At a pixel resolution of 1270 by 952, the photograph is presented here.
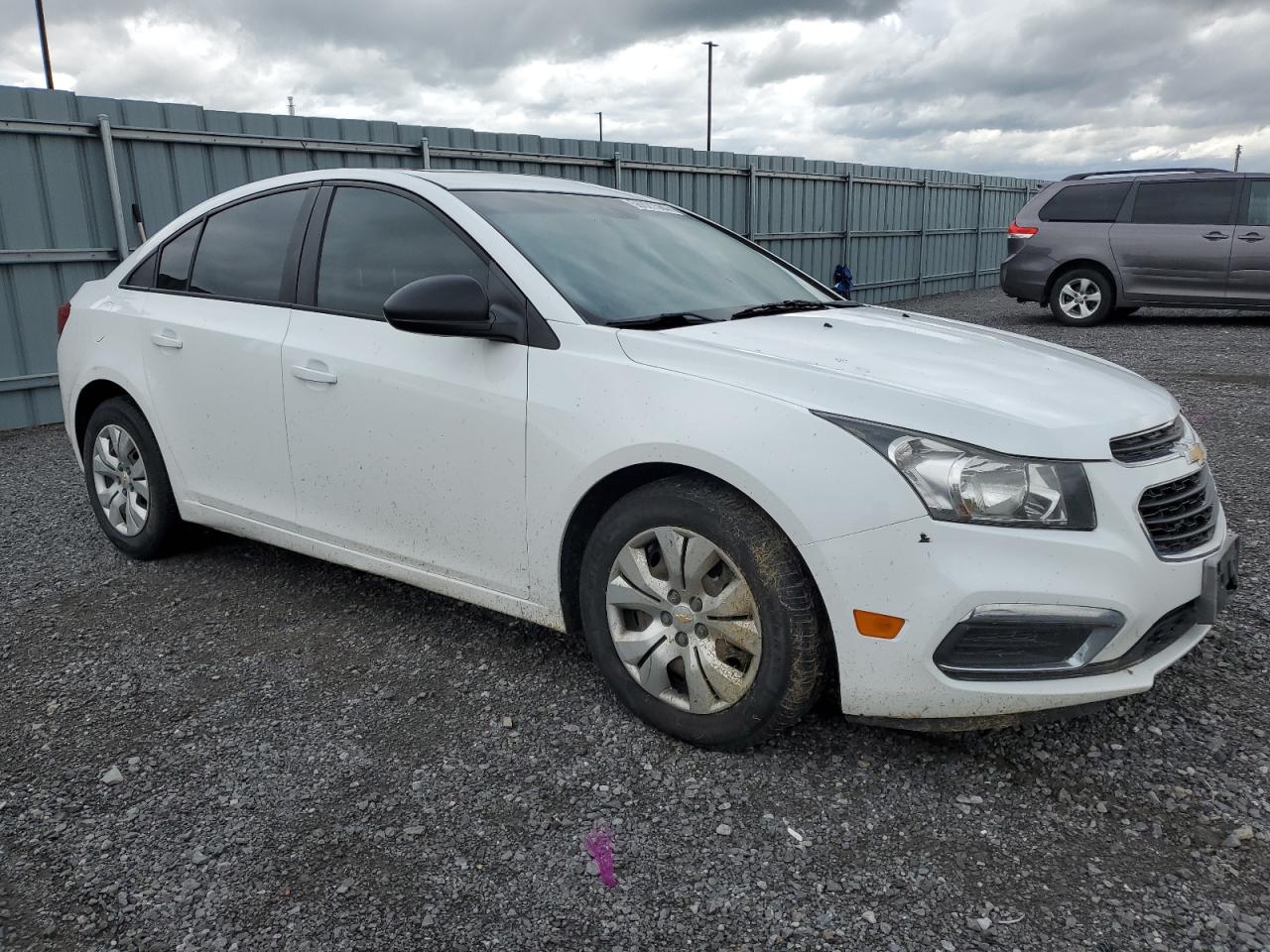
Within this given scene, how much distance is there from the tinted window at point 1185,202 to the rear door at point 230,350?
11276mm

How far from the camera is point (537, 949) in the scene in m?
2.05

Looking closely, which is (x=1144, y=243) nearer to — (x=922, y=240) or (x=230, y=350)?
(x=922, y=240)

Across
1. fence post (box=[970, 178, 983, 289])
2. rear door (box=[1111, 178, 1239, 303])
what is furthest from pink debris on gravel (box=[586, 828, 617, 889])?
fence post (box=[970, 178, 983, 289])

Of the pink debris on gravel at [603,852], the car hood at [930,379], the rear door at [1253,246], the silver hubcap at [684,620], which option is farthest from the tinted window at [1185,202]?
the pink debris on gravel at [603,852]

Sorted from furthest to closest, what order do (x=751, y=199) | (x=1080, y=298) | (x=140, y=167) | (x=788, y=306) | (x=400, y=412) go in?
1. (x=751, y=199)
2. (x=1080, y=298)
3. (x=140, y=167)
4. (x=788, y=306)
5. (x=400, y=412)

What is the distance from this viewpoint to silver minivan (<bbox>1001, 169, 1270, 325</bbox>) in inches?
458

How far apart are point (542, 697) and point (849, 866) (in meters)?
1.16

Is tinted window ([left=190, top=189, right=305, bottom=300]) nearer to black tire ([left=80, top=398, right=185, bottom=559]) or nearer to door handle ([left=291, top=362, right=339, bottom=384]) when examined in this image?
door handle ([left=291, top=362, right=339, bottom=384])

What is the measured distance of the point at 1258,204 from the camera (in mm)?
11547

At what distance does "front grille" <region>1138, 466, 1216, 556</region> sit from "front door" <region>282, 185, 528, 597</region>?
1.69m

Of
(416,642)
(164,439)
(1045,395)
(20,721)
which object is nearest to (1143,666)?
(1045,395)

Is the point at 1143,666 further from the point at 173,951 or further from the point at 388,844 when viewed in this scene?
the point at 173,951

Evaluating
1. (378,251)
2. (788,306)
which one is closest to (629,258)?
(788,306)

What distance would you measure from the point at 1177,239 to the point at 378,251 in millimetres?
11362
